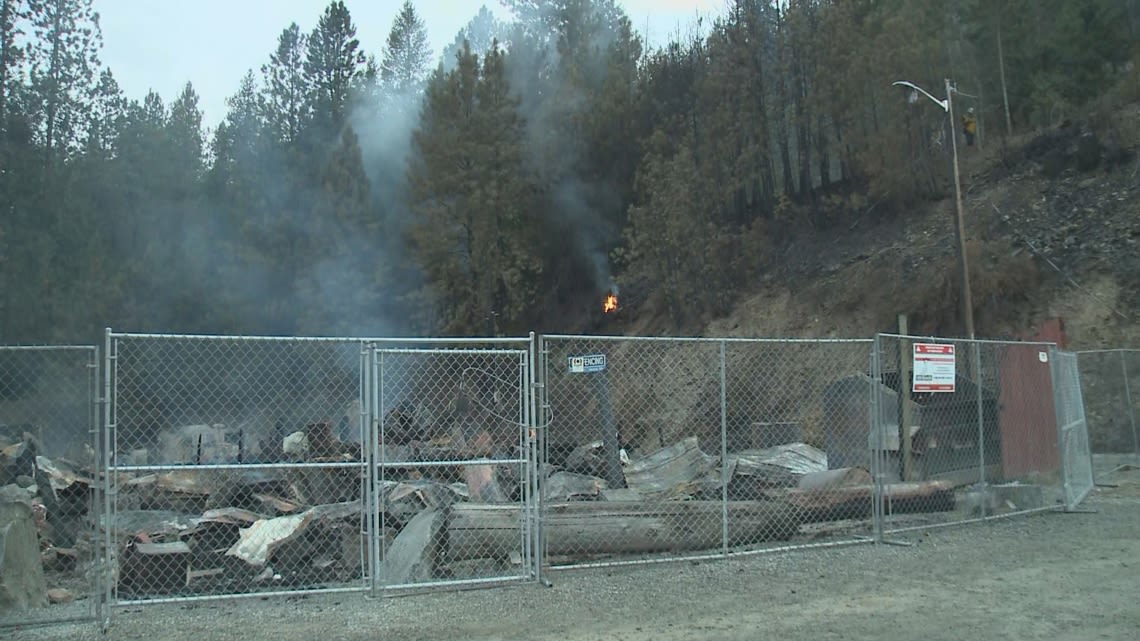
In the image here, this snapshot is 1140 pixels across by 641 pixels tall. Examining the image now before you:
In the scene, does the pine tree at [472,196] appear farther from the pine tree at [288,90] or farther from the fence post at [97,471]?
the fence post at [97,471]

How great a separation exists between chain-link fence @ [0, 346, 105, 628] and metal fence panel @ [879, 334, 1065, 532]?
6874 millimetres

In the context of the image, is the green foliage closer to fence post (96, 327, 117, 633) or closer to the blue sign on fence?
the blue sign on fence

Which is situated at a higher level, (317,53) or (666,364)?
(317,53)

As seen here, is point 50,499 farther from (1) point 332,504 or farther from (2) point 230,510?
(1) point 332,504

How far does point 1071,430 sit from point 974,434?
Answer: 41.0 inches

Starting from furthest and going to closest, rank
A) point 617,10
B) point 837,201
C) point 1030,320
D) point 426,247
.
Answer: point 617,10 < point 426,247 < point 837,201 < point 1030,320

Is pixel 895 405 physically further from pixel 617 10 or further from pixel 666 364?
pixel 617 10

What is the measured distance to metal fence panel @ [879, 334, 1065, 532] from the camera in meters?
9.05

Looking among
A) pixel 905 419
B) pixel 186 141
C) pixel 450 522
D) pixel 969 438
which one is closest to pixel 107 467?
pixel 450 522

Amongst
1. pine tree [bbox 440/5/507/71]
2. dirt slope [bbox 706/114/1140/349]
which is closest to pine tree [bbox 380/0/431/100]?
pine tree [bbox 440/5/507/71]

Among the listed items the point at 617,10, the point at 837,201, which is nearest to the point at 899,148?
the point at 837,201

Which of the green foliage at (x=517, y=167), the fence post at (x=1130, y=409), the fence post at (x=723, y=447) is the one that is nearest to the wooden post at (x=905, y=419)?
the fence post at (x=723, y=447)

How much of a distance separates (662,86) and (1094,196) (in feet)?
47.6

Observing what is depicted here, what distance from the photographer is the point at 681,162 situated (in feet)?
89.4
